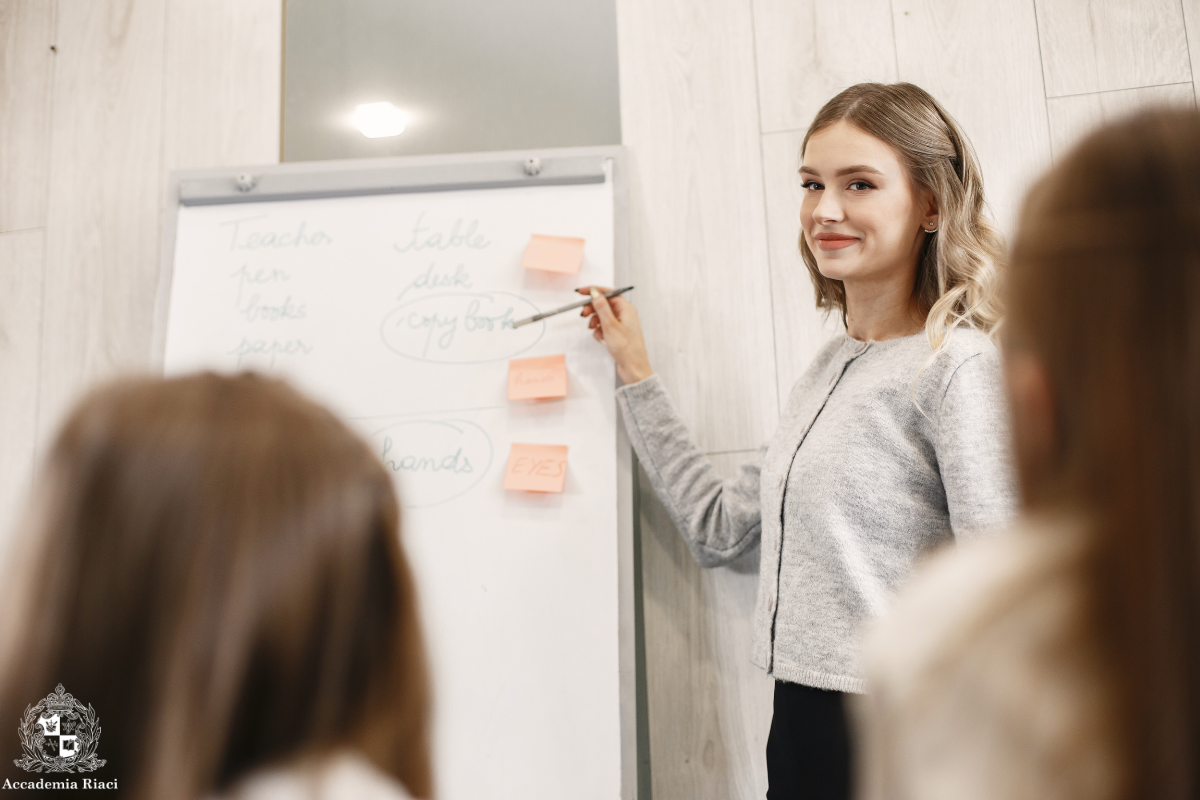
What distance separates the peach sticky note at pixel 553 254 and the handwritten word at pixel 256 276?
1.39ft

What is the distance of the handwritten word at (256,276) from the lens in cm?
134

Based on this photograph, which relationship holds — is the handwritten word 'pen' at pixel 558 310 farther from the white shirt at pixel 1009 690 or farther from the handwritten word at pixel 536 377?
the white shirt at pixel 1009 690

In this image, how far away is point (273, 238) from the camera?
1356mm

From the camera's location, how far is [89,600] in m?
0.48

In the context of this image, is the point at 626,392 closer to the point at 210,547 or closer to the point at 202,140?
the point at 210,547

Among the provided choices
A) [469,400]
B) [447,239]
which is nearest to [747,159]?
[447,239]

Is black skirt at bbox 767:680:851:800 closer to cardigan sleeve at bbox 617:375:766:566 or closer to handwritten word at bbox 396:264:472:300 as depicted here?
cardigan sleeve at bbox 617:375:766:566

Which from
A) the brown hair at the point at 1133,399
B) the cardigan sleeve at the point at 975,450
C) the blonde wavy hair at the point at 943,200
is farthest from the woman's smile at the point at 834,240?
the brown hair at the point at 1133,399

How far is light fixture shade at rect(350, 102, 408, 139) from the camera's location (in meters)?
1.48

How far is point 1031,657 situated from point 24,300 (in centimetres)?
180

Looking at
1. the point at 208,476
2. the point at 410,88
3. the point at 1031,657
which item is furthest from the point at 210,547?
the point at 410,88

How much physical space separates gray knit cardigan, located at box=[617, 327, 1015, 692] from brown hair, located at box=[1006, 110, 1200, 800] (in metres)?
0.52

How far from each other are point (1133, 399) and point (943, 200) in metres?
0.76

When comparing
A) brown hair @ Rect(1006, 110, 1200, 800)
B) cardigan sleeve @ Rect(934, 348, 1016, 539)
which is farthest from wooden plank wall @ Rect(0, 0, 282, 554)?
brown hair @ Rect(1006, 110, 1200, 800)
